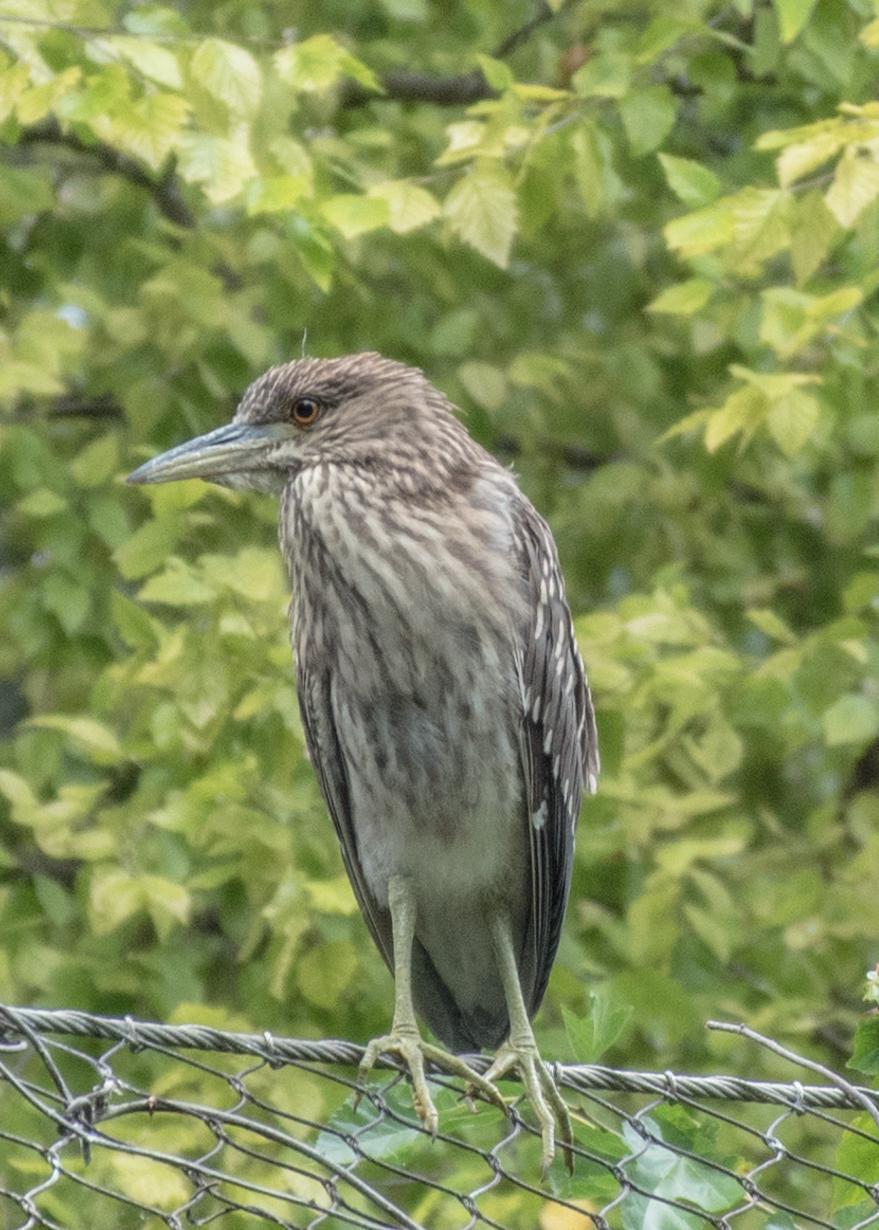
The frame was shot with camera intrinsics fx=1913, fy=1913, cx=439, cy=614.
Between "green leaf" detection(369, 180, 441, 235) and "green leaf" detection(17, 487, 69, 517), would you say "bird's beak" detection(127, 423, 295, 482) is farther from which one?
"green leaf" detection(17, 487, 69, 517)

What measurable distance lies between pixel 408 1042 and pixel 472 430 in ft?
8.69

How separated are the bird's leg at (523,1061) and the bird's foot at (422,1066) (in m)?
0.10

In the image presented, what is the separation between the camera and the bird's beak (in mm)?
3707

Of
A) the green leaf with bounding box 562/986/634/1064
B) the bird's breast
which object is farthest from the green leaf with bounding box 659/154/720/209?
the green leaf with bounding box 562/986/634/1064

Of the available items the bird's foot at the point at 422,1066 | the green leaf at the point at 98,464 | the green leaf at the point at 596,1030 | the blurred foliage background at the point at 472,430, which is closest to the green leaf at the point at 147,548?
the blurred foliage background at the point at 472,430

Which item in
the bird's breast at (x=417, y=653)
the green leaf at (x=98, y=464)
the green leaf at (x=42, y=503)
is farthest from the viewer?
the green leaf at (x=98, y=464)

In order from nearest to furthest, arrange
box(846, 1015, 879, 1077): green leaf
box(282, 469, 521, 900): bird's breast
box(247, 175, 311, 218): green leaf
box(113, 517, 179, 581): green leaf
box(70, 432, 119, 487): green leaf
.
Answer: box(846, 1015, 879, 1077): green leaf < box(282, 469, 521, 900): bird's breast < box(247, 175, 311, 218): green leaf < box(113, 517, 179, 581): green leaf < box(70, 432, 119, 487): green leaf

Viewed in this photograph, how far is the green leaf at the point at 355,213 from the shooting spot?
13.4 ft

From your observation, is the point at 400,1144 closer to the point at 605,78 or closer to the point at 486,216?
the point at 486,216

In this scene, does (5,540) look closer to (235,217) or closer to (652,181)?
(235,217)

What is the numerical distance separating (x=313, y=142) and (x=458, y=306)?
0.99 meters

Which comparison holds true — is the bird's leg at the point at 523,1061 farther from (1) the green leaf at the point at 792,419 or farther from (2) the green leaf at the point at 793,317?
(2) the green leaf at the point at 793,317

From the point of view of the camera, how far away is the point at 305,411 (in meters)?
3.78

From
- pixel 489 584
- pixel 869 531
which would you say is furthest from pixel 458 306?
pixel 489 584
